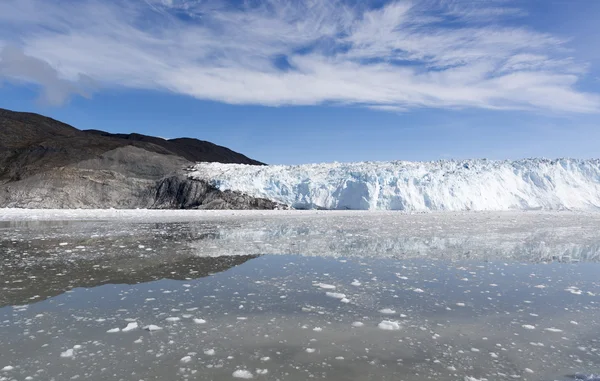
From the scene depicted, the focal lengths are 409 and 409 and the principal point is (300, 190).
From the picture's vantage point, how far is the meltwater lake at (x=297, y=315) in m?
3.49

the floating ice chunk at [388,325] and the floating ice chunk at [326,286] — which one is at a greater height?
the floating ice chunk at [326,286]

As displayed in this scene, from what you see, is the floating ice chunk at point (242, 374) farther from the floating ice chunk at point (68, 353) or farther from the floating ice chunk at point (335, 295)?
the floating ice chunk at point (335, 295)

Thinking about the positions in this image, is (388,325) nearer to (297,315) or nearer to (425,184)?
(297,315)

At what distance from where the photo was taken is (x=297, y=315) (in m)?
4.87

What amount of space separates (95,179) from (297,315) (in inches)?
1243

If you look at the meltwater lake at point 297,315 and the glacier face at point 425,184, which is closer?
the meltwater lake at point 297,315

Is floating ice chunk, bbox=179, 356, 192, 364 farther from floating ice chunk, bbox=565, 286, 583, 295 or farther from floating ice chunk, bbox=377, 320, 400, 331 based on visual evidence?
floating ice chunk, bbox=565, 286, 583, 295

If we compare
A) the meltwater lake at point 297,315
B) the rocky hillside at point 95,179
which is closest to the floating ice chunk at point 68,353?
the meltwater lake at point 297,315

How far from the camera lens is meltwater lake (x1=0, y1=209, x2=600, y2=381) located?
349 centimetres

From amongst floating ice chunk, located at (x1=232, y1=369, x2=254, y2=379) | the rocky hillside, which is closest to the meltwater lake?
floating ice chunk, located at (x1=232, y1=369, x2=254, y2=379)

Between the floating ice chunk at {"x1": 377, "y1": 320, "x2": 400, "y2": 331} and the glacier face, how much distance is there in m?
23.6

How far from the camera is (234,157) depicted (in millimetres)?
77688

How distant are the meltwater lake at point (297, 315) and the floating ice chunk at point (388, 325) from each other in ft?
0.05

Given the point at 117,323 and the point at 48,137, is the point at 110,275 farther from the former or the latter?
the point at 48,137
